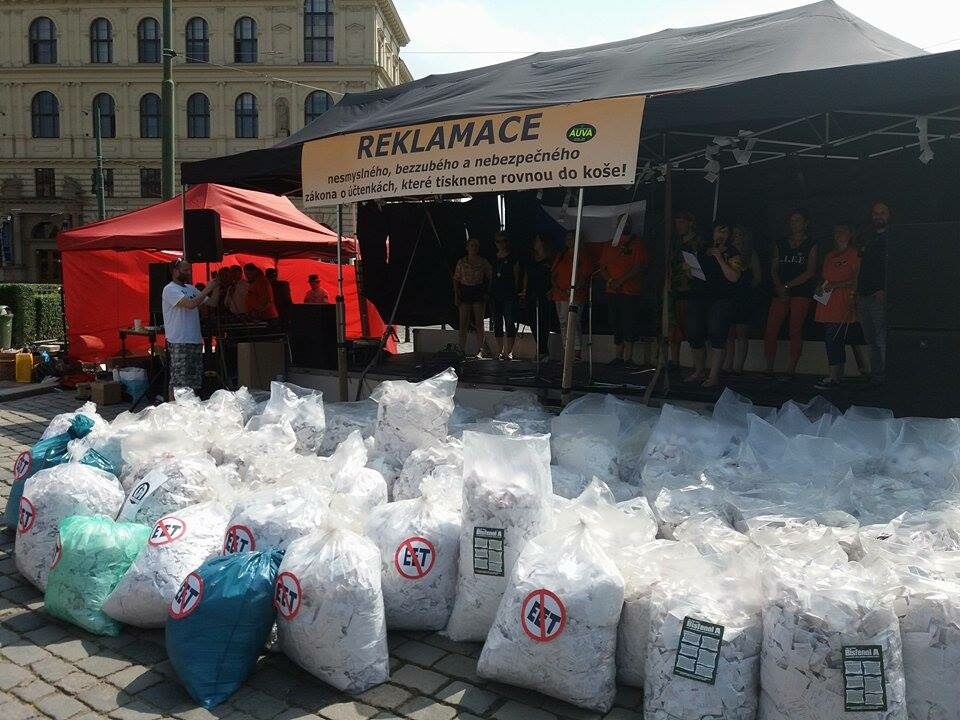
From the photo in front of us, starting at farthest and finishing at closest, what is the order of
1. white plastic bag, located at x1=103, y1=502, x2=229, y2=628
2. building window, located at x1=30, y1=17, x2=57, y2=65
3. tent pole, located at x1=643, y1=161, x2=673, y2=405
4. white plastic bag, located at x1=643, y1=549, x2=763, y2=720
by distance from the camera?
building window, located at x1=30, y1=17, x2=57, y2=65 → tent pole, located at x1=643, y1=161, x2=673, y2=405 → white plastic bag, located at x1=103, y1=502, x2=229, y2=628 → white plastic bag, located at x1=643, y1=549, x2=763, y2=720

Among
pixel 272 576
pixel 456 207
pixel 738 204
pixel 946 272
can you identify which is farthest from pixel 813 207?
pixel 272 576

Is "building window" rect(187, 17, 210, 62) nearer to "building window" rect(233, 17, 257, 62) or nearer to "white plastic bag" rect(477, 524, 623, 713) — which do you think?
"building window" rect(233, 17, 257, 62)

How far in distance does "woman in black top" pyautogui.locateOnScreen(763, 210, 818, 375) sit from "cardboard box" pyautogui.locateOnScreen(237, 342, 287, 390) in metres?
5.29

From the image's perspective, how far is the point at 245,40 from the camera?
44094mm

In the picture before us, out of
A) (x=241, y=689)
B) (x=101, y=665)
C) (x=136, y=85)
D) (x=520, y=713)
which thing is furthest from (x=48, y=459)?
(x=136, y=85)

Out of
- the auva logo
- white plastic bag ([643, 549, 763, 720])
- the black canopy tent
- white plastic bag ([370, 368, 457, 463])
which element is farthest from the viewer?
the auva logo

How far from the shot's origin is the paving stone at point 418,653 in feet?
10.8

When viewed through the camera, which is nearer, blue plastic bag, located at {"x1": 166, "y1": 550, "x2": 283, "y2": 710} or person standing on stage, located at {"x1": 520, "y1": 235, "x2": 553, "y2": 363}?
blue plastic bag, located at {"x1": 166, "y1": 550, "x2": 283, "y2": 710}

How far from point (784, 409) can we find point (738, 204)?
413 cm

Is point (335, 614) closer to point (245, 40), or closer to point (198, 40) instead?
point (245, 40)

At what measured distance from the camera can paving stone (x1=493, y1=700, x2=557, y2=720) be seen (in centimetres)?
288

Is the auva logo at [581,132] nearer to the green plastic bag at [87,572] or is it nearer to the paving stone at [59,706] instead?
the green plastic bag at [87,572]

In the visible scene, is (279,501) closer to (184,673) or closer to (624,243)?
(184,673)

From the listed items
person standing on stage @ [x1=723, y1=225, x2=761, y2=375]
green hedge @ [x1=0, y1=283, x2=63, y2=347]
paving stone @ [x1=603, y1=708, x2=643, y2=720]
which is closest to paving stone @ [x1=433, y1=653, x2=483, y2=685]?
paving stone @ [x1=603, y1=708, x2=643, y2=720]
